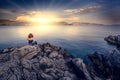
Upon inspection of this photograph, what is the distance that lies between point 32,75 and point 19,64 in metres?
3.51

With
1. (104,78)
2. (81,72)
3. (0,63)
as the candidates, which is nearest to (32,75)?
(0,63)

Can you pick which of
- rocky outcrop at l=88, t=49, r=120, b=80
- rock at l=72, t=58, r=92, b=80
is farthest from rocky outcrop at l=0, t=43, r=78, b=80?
rocky outcrop at l=88, t=49, r=120, b=80

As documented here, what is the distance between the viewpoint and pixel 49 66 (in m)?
26.8

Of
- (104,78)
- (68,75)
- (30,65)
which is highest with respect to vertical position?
(30,65)

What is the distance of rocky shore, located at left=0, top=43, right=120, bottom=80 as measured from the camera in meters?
24.1

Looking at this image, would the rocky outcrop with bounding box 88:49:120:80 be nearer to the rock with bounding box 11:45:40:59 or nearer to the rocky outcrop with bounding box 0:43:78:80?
the rocky outcrop with bounding box 0:43:78:80

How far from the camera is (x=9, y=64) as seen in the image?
25297mm

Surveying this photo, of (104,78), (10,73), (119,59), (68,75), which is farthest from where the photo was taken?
(119,59)

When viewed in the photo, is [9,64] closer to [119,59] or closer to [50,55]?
[50,55]

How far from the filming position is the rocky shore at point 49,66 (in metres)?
24.1

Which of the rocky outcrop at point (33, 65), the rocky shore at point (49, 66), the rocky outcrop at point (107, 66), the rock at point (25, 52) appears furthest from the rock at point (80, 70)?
the rock at point (25, 52)

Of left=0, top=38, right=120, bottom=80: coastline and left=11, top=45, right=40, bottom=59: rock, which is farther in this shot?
left=11, top=45, right=40, bottom=59: rock

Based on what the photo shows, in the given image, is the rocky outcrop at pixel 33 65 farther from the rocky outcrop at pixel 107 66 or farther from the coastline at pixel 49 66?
the rocky outcrop at pixel 107 66

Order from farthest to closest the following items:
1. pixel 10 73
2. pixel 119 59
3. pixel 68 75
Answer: pixel 119 59 < pixel 68 75 < pixel 10 73
